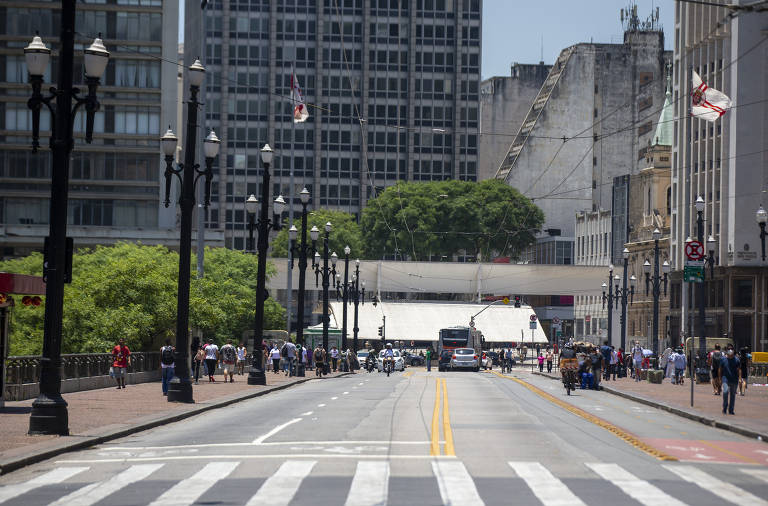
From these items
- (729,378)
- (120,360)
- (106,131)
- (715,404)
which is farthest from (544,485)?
(106,131)

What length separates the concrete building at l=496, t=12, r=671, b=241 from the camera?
152 m

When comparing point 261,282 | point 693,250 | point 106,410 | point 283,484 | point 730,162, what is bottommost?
point 106,410

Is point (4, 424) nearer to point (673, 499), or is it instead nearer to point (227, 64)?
point (673, 499)

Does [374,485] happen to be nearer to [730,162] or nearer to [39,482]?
[39,482]

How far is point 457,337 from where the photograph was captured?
92.4m

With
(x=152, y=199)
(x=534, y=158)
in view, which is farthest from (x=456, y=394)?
(x=534, y=158)

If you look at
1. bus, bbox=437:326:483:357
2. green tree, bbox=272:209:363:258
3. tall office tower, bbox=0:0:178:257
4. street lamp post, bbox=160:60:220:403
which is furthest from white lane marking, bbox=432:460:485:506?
green tree, bbox=272:209:363:258

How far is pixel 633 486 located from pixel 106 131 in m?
85.8

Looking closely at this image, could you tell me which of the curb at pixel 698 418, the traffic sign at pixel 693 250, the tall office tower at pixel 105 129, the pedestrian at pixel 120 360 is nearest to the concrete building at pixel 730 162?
the tall office tower at pixel 105 129

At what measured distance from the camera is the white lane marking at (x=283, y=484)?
1376 centimetres

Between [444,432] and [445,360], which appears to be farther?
[445,360]

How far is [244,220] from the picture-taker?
154m

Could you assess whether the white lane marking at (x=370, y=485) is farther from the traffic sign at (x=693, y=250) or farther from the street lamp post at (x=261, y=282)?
the street lamp post at (x=261, y=282)

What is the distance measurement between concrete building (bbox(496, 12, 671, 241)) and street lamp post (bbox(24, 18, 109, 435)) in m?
131
